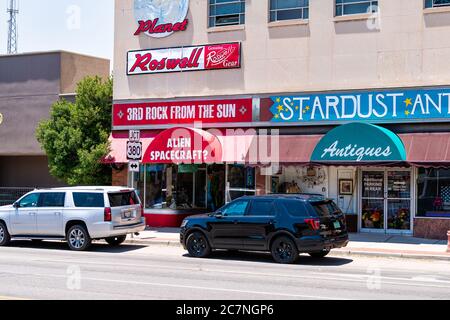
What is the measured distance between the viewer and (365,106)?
2119cm

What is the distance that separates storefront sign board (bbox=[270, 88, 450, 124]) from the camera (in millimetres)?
Result: 20234

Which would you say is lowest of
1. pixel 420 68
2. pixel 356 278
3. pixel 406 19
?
pixel 356 278

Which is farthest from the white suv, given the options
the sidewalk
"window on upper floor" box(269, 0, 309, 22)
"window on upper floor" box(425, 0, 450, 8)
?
"window on upper floor" box(425, 0, 450, 8)

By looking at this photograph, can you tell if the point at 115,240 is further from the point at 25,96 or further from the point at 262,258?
the point at 25,96

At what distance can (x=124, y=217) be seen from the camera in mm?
18625

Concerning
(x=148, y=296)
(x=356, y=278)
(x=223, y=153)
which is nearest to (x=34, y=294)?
(x=148, y=296)

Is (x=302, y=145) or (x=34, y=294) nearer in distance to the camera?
(x=34, y=294)

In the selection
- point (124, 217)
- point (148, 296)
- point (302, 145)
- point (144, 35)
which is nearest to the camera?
point (148, 296)

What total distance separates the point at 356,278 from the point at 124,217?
7.76m

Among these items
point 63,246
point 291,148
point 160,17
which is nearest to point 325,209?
point 291,148

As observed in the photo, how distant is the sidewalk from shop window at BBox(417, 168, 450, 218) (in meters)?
1.09

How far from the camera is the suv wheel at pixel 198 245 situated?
17.0 metres

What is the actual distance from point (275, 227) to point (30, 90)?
1742 cm
